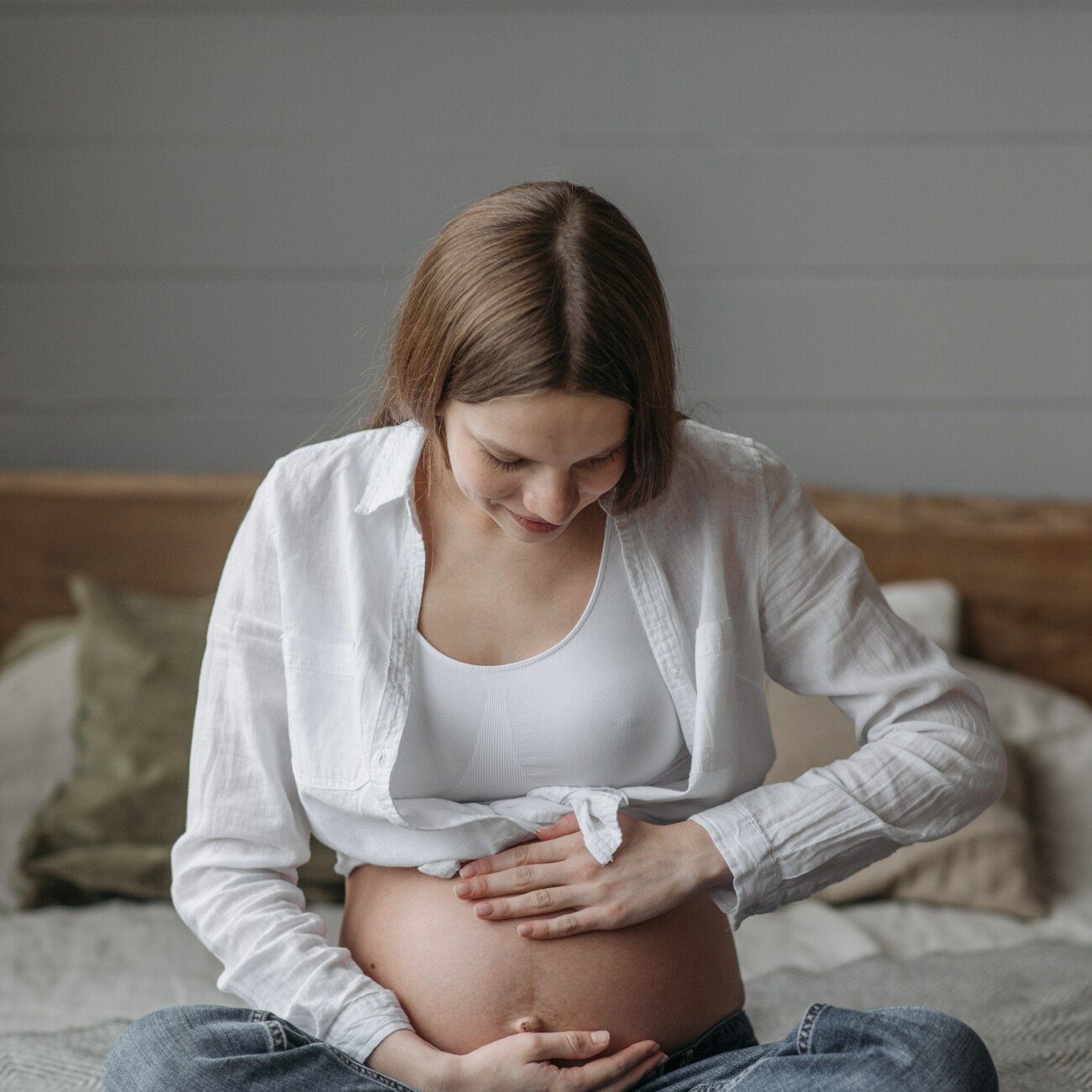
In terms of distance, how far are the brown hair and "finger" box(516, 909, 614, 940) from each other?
34 cm

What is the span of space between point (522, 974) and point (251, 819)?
25 centimetres

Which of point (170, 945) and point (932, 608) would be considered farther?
point (932, 608)

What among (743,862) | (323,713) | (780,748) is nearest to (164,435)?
(780,748)

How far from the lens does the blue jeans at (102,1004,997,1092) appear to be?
2.86 feet

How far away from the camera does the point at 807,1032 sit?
3.04 ft

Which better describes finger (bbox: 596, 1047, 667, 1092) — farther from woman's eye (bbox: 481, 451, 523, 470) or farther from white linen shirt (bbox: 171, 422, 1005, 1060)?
woman's eye (bbox: 481, 451, 523, 470)

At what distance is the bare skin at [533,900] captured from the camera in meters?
0.90

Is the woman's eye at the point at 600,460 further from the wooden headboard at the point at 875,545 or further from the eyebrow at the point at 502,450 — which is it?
the wooden headboard at the point at 875,545

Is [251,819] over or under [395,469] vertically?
under

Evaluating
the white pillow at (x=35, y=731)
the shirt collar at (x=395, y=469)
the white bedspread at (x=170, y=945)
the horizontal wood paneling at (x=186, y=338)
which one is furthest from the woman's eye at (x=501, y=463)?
the horizontal wood paneling at (x=186, y=338)

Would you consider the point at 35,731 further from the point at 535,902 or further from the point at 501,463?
the point at 501,463

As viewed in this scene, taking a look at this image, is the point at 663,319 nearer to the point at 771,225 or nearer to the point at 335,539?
the point at 335,539

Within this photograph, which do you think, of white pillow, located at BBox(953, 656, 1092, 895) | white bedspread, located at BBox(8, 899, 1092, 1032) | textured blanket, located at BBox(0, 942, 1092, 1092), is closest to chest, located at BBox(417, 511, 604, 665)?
textured blanket, located at BBox(0, 942, 1092, 1092)

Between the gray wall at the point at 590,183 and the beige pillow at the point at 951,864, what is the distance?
626mm
